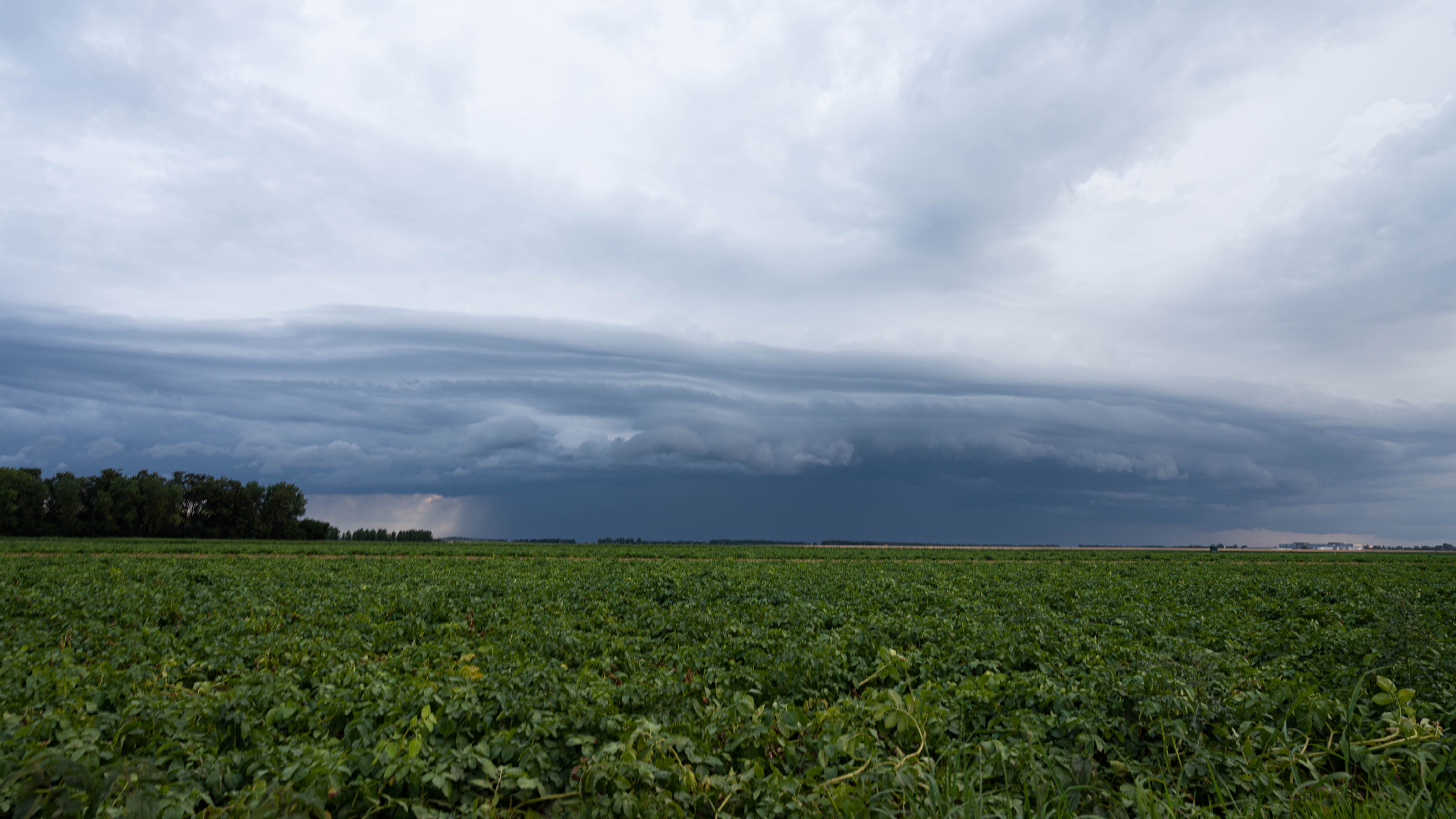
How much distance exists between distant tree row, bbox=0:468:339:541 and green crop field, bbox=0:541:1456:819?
114 metres

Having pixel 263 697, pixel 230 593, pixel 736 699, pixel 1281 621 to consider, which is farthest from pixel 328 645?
pixel 1281 621

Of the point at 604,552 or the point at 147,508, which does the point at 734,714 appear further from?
the point at 147,508

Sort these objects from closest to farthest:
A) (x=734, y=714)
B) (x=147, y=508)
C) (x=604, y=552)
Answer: (x=734, y=714)
(x=604, y=552)
(x=147, y=508)

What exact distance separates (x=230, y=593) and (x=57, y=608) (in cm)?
424

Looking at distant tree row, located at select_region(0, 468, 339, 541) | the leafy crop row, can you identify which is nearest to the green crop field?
the leafy crop row

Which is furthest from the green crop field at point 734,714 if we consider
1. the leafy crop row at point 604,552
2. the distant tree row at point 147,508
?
the distant tree row at point 147,508

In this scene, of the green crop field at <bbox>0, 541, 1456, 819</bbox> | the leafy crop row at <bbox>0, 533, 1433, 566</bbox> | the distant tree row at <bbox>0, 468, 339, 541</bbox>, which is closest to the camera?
the green crop field at <bbox>0, 541, 1456, 819</bbox>

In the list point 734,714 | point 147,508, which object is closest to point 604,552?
point 734,714

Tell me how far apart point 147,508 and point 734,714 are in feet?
444

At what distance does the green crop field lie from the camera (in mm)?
4914

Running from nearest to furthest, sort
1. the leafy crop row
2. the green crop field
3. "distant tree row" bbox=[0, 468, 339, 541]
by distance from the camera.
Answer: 1. the green crop field
2. the leafy crop row
3. "distant tree row" bbox=[0, 468, 339, 541]

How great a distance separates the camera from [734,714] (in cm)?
663

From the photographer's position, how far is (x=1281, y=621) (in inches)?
588

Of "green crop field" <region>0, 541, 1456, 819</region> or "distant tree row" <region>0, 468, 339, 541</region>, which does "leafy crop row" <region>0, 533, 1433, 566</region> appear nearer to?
"distant tree row" <region>0, 468, 339, 541</region>
